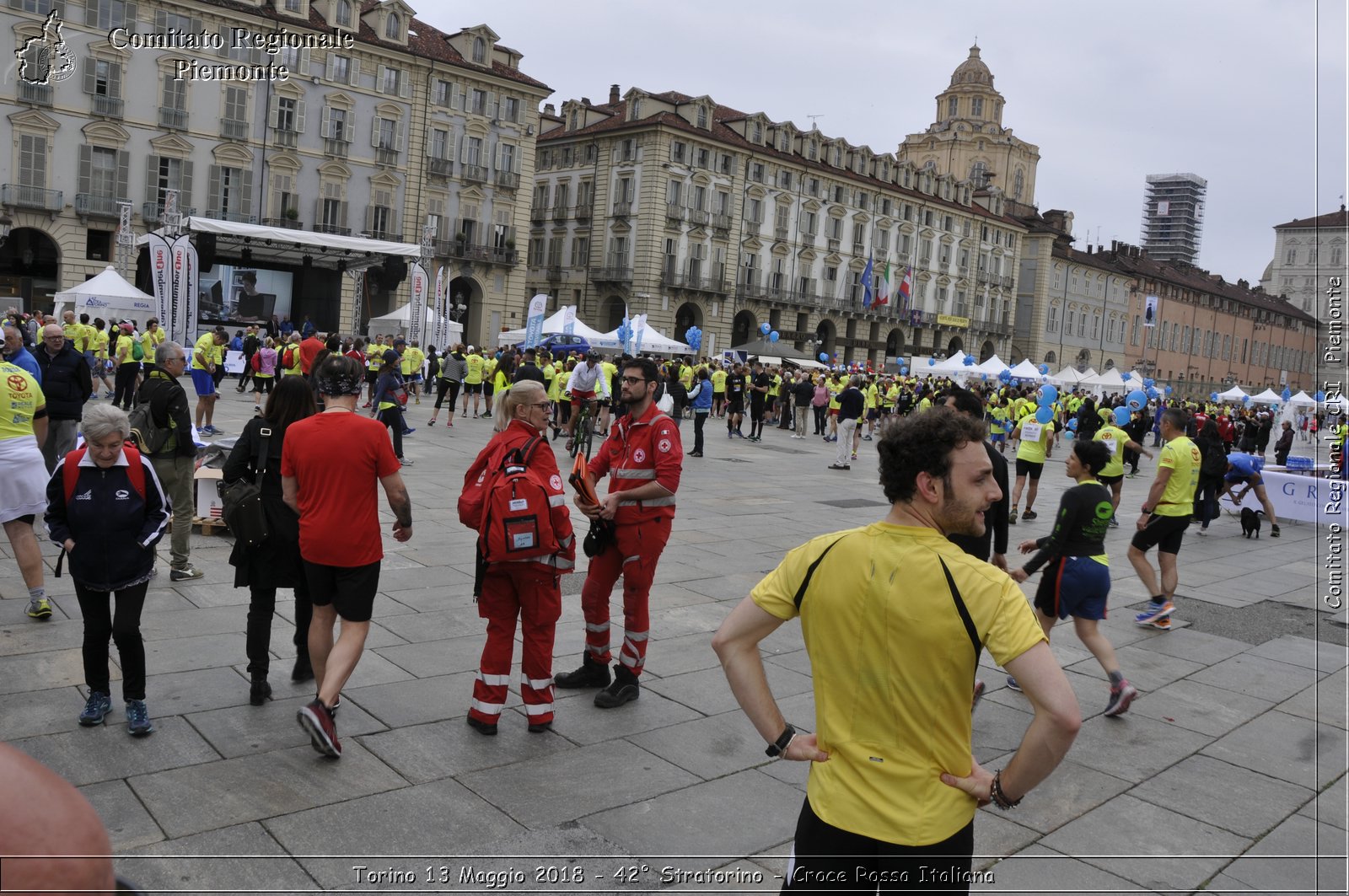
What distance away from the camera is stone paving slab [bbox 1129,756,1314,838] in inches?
172

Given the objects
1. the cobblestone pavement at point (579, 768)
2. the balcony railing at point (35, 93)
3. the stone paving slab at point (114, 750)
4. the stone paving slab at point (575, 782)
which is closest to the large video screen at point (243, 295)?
the balcony railing at point (35, 93)

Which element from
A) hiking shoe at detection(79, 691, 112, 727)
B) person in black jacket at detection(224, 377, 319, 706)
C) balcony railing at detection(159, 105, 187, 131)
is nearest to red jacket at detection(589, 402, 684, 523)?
person in black jacket at detection(224, 377, 319, 706)

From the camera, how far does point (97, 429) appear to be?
14.5 ft

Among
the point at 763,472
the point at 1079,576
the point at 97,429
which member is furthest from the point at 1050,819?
the point at 763,472

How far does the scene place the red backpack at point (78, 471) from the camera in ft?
14.9

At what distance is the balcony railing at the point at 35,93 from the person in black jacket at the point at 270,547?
130ft

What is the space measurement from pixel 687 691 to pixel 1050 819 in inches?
76.0

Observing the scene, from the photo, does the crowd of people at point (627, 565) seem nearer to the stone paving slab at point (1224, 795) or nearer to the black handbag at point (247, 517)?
the black handbag at point (247, 517)

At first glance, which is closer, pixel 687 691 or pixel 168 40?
pixel 687 691

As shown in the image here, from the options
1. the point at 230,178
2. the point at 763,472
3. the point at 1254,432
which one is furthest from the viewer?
the point at 230,178

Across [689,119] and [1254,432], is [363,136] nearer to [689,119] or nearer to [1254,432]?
[689,119]

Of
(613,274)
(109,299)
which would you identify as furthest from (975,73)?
(109,299)

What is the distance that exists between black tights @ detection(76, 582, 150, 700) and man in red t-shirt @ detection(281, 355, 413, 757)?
70cm

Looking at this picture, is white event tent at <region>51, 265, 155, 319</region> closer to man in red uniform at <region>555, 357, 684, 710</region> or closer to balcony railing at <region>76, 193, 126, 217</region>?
balcony railing at <region>76, 193, 126, 217</region>
